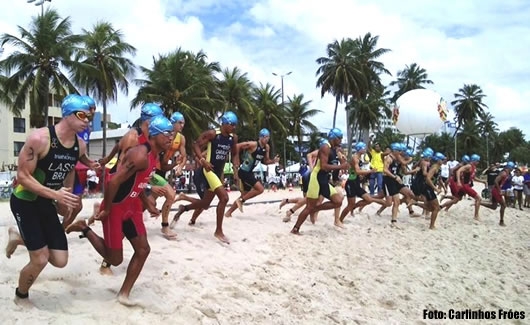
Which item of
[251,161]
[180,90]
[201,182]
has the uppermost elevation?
[180,90]

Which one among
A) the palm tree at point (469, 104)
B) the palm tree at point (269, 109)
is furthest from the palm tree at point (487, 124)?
the palm tree at point (269, 109)

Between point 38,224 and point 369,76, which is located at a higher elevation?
point 369,76

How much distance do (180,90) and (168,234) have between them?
1103 inches

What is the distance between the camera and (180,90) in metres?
33.8

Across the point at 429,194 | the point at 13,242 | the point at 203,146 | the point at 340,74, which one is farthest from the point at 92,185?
the point at 340,74

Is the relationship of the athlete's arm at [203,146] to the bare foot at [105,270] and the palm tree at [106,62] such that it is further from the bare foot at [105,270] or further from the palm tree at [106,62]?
the palm tree at [106,62]

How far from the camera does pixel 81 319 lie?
3.79 meters

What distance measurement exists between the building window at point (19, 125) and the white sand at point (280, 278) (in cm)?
4577

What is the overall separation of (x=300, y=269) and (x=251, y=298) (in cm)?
148

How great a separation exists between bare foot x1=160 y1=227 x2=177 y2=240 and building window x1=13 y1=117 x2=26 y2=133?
4957cm

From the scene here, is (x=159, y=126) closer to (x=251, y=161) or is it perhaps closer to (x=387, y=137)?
(x=251, y=161)

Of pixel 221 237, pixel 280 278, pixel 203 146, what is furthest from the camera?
pixel 203 146

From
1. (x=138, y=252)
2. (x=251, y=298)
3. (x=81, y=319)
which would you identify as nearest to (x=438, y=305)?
(x=251, y=298)

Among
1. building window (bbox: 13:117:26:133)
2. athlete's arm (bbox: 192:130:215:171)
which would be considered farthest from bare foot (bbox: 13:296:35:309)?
building window (bbox: 13:117:26:133)
